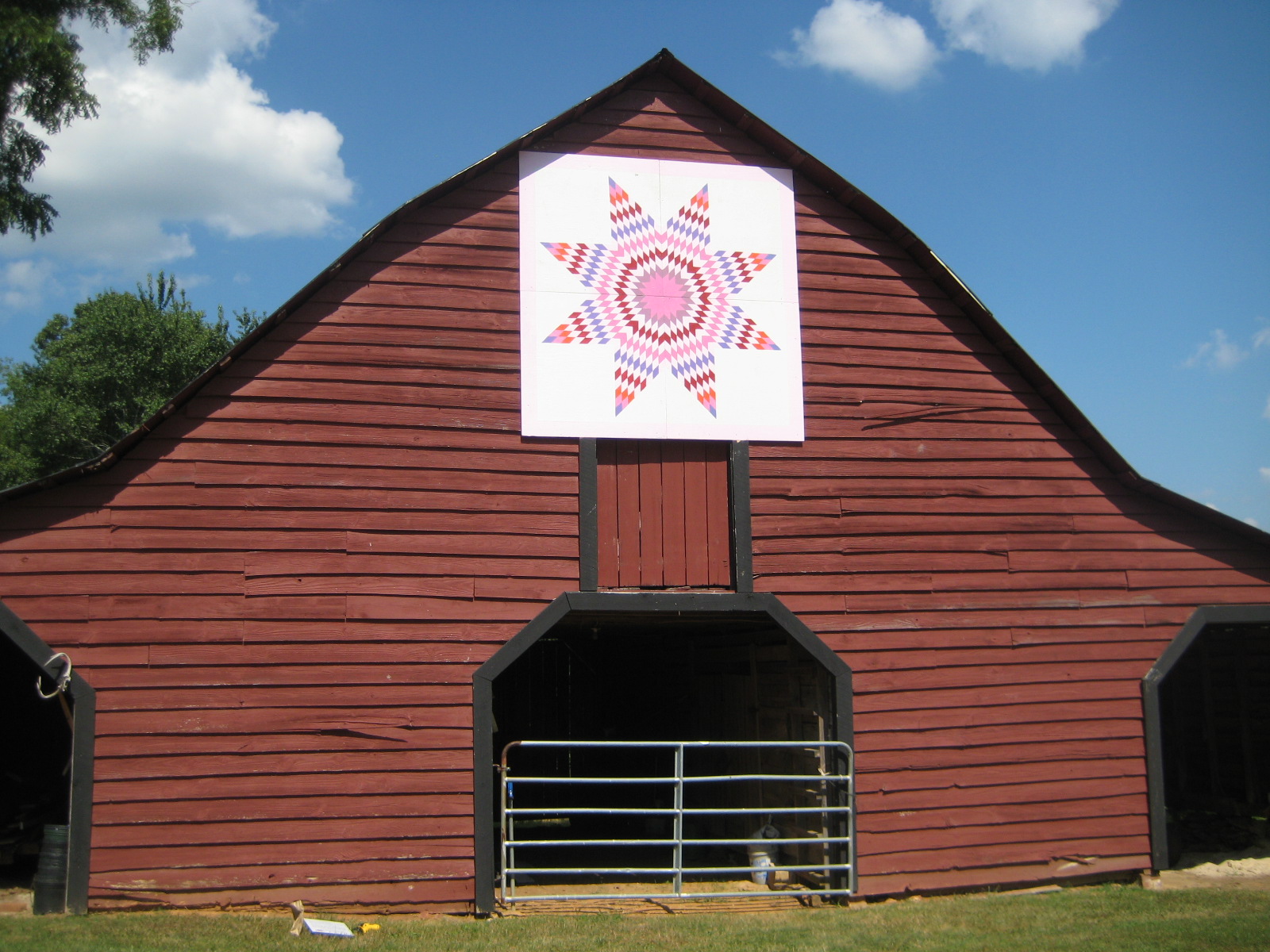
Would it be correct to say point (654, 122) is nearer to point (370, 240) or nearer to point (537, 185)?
point (537, 185)

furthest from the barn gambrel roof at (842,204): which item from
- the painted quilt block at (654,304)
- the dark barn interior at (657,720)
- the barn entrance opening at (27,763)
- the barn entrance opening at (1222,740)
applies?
the barn entrance opening at (27,763)

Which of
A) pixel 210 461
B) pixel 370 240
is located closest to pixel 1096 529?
pixel 370 240

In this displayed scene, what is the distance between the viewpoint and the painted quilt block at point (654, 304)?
29.5 ft

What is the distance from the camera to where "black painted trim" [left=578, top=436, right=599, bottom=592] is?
869 centimetres

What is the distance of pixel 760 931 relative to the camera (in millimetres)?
7766

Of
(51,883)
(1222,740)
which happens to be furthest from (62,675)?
(1222,740)

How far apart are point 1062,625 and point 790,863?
3.42m

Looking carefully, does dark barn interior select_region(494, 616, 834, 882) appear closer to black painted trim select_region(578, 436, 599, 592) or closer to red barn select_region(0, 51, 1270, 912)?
red barn select_region(0, 51, 1270, 912)

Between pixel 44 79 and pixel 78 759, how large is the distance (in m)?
9.39

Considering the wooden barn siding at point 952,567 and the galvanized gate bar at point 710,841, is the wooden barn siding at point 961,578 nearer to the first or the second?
the wooden barn siding at point 952,567

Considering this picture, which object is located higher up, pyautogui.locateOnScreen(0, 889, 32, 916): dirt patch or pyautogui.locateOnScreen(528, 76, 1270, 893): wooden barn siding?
pyautogui.locateOnScreen(528, 76, 1270, 893): wooden barn siding

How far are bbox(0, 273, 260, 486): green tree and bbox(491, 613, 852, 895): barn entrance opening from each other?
76.8ft

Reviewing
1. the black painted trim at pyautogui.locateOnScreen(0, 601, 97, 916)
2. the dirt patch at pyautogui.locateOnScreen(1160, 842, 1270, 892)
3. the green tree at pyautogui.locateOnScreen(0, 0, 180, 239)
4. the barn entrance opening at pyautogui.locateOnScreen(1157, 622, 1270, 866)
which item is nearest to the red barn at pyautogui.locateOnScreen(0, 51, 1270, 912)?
the black painted trim at pyautogui.locateOnScreen(0, 601, 97, 916)

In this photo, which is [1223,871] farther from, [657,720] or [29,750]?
[29,750]
